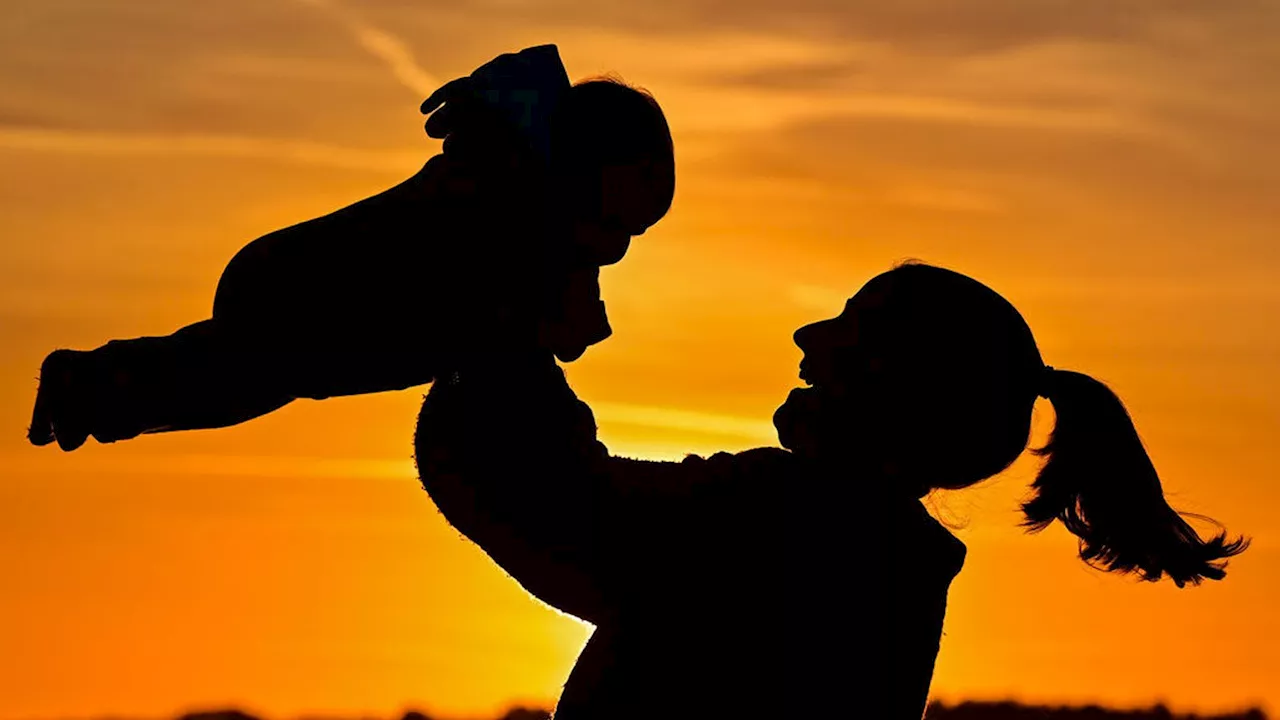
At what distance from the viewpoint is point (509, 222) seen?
5848 mm

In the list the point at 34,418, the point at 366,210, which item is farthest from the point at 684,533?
the point at 34,418

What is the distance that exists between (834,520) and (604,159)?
991 millimetres

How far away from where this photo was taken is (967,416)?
6340 millimetres

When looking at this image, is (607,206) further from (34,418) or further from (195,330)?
(34,418)

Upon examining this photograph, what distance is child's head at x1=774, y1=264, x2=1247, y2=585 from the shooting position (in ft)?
20.6

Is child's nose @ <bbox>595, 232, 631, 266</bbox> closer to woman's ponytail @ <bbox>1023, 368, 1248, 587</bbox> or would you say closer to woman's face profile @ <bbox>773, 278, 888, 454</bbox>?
woman's face profile @ <bbox>773, 278, 888, 454</bbox>

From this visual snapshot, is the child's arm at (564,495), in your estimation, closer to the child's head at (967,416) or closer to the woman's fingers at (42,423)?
the child's head at (967,416)

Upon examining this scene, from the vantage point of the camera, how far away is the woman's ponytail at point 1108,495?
21.3 feet

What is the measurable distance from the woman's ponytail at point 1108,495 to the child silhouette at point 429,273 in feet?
3.90

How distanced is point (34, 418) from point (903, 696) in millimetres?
2026

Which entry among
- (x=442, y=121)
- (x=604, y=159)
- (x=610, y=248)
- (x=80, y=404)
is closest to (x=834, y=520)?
(x=610, y=248)

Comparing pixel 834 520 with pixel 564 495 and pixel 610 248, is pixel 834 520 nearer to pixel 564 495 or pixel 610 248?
pixel 564 495

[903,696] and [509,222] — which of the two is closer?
[509,222]

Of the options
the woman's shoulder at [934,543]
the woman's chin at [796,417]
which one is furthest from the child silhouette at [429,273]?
the woman's shoulder at [934,543]
